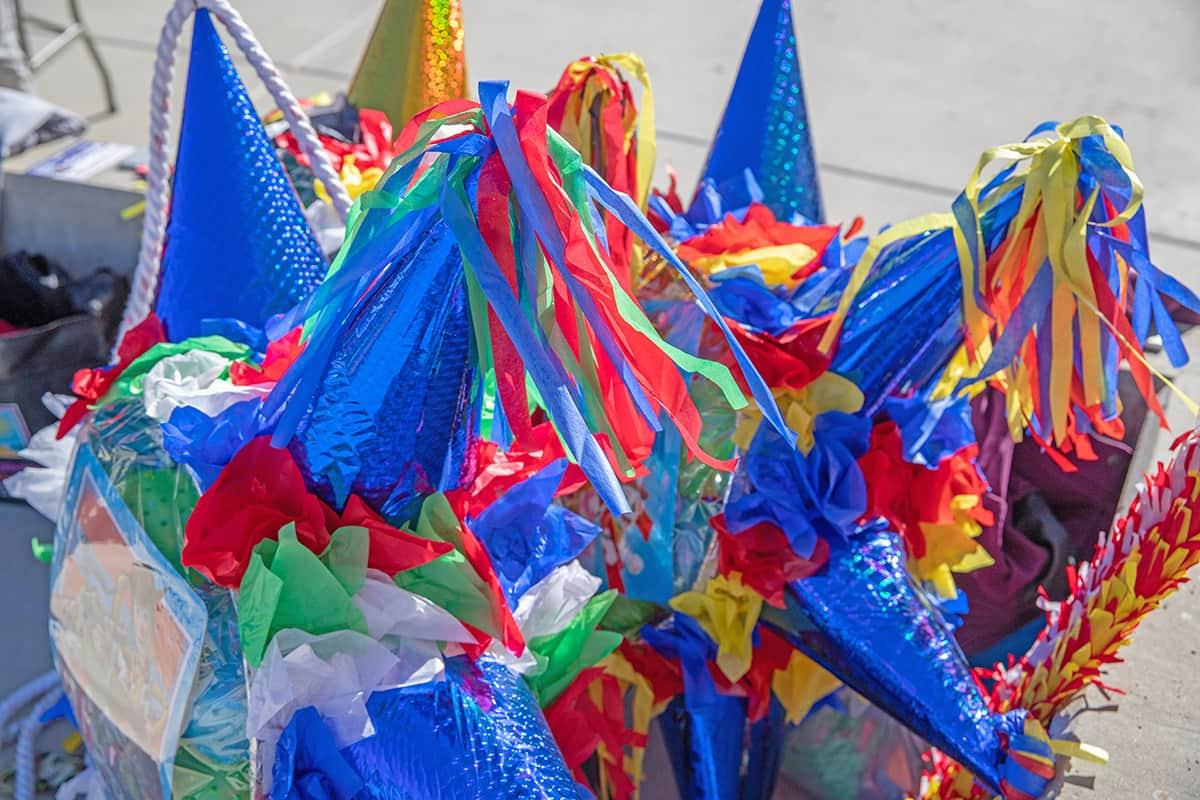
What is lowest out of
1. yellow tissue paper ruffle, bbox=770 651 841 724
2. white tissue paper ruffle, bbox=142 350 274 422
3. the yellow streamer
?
yellow tissue paper ruffle, bbox=770 651 841 724

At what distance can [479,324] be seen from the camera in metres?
0.95

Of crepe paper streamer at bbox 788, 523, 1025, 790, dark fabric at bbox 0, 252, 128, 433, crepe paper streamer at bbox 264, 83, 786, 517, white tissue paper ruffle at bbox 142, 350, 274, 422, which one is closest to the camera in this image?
crepe paper streamer at bbox 264, 83, 786, 517

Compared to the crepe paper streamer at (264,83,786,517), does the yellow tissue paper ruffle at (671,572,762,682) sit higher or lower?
lower

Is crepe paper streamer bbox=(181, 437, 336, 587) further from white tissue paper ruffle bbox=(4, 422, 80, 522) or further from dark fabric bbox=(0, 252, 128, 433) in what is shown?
dark fabric bbox=(0, 252, 128, 433)

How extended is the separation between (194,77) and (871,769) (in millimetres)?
1118

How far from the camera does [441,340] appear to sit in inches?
38.5

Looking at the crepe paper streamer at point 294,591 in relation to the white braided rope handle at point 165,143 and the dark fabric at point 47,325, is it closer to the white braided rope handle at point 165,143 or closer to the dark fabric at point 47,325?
the white braided rope handle at point 165,143

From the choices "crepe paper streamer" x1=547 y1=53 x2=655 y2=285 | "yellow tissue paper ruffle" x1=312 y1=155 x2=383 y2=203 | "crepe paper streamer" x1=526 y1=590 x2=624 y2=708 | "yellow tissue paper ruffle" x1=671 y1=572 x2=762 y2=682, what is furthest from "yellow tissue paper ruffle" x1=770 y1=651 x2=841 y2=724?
"yellow tissue paper ruffle" x1=312 y1=155 x2=383 y2=203

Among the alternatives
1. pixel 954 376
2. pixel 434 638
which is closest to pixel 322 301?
pixel 434 638

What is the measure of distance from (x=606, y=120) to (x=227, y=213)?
0.39 metres

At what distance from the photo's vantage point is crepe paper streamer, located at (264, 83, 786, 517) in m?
0.87

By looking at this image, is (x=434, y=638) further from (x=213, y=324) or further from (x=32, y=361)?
(x=32, y=361)

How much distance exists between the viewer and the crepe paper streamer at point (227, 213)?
1.23 m

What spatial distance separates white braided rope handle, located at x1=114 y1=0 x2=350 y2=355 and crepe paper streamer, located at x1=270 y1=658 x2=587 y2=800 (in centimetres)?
58
